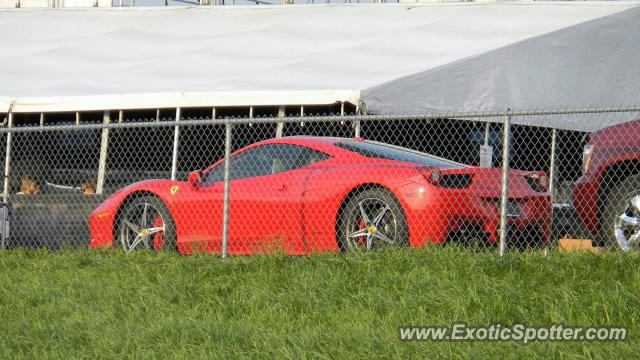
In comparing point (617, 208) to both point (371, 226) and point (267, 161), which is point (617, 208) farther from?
point (267, 161)

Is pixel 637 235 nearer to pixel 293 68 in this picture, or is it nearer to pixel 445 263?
pixel 445 263

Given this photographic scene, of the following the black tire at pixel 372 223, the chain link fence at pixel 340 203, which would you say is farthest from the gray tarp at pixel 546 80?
the black tire at pixel 372 223

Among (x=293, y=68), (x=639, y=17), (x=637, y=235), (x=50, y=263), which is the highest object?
(x=639, y=17)

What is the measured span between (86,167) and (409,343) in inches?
384

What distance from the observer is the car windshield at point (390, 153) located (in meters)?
9.32

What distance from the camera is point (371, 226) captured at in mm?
8688

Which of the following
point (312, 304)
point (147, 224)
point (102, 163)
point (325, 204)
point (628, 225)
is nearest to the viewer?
point (312, 304)

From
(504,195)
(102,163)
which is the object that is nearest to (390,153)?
(504,195)

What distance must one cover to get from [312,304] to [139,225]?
12.4 ft

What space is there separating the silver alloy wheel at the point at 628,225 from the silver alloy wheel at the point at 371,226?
1871 mm

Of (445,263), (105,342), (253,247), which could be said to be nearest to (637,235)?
(445,263)

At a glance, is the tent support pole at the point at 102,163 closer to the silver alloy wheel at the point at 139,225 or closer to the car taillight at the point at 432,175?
the silver alloy wheel at the point at 139,225

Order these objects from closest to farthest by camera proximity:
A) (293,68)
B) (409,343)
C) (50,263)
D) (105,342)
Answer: (409,343) < (105,342) < (50,263) < (293,68)

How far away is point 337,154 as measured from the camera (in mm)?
9492
